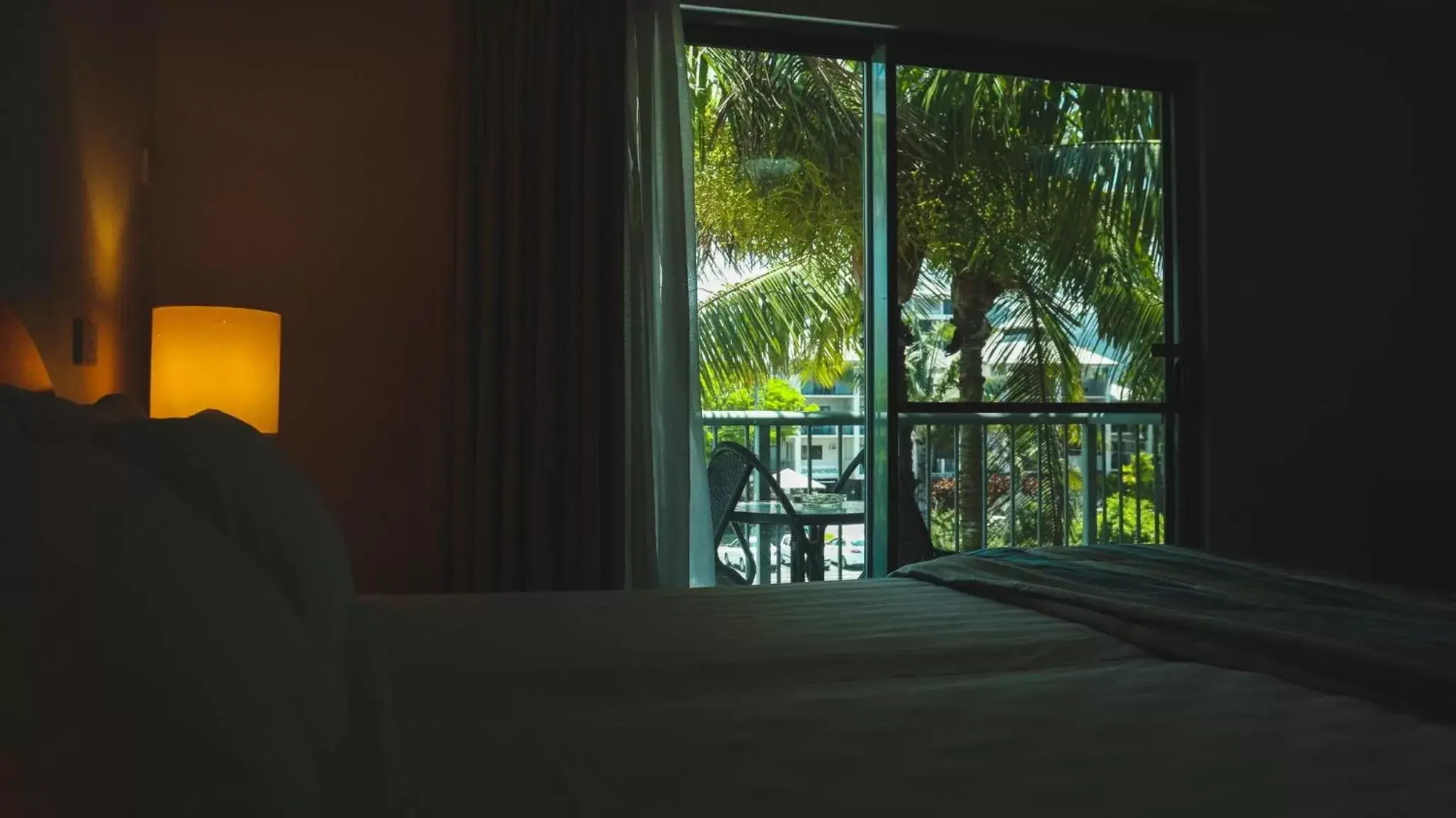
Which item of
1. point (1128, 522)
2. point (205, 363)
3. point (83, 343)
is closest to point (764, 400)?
point (1128, 522)

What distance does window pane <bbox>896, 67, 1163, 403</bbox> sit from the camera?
357cm

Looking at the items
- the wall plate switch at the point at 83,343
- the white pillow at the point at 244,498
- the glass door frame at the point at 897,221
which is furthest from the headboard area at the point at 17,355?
the glass door frame at the point at 897,221

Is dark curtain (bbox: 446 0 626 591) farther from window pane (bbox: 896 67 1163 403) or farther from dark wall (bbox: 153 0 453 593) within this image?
window pane (bbox: 896 67 1163 403)

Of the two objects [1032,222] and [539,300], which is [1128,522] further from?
[539,300]

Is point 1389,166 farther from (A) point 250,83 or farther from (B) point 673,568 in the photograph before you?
(A) point 250,83

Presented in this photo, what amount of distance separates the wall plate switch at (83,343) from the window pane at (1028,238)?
7.65 feet

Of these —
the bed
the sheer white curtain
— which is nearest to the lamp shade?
the bed

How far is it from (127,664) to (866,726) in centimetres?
71

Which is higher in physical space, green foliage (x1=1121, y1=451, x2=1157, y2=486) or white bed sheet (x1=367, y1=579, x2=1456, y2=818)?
green foliage (x1=1121, y1=451, x2=1157, y2=486)

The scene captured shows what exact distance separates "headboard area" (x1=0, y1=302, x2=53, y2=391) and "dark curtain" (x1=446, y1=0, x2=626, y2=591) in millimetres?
1324

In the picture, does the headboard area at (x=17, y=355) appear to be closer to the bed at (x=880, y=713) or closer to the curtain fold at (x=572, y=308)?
the bed at (x=880, y=713)

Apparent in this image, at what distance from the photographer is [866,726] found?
1.09 meters

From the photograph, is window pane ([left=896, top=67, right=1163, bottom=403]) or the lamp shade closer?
the lamp shade

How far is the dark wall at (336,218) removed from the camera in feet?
9.22
